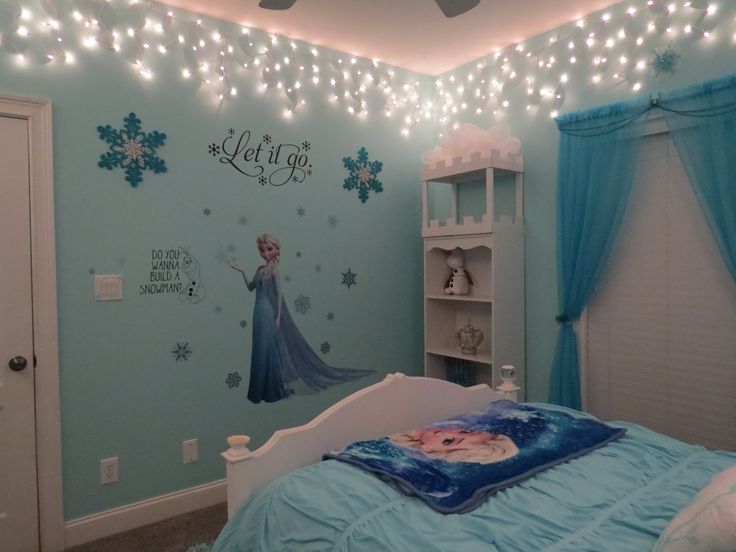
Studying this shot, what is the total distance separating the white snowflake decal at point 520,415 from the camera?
6.48 feet

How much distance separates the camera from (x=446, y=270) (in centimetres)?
354

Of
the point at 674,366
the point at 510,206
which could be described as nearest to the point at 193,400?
the point at 510,206

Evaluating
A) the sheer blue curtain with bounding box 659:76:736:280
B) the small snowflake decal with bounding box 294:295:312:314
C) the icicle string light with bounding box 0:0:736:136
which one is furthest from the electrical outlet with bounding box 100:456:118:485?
the sheer blue curtain with bounding box 659:76:736:280

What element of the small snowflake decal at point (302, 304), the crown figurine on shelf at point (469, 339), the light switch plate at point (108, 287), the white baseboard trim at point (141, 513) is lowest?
the white baseboard trim at point (141, 513)

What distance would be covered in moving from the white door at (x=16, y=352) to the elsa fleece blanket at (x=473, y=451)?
4.91ft

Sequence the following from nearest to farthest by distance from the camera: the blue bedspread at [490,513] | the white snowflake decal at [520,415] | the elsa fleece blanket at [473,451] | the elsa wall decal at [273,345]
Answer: the blue bedspread at [490,513], the elsa fleece blanket at [473,451], the white snowflake decal at [520,415], the elsa wall decal at [273,345]

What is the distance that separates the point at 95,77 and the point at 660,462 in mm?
2709

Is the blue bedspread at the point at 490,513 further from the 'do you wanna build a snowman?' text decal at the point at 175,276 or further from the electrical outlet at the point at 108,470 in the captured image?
the 'do you wanna build a snowman?' text decal at the point at 175,276

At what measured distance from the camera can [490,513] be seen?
1.40 m

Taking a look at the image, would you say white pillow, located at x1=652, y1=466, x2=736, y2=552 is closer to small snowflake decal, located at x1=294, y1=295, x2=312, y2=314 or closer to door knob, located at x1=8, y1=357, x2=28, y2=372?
small snowflake decal, located at x1=294, y1=295, x2=312, y2=314

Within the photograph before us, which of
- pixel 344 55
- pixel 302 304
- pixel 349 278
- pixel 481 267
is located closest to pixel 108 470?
pixel 302 304

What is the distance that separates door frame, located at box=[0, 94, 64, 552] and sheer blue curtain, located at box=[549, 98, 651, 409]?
7.96 ft

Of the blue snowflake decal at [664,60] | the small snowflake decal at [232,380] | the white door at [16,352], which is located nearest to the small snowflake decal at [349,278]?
the small snowflake decal at [232,380]

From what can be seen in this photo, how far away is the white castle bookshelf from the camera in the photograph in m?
3.02
